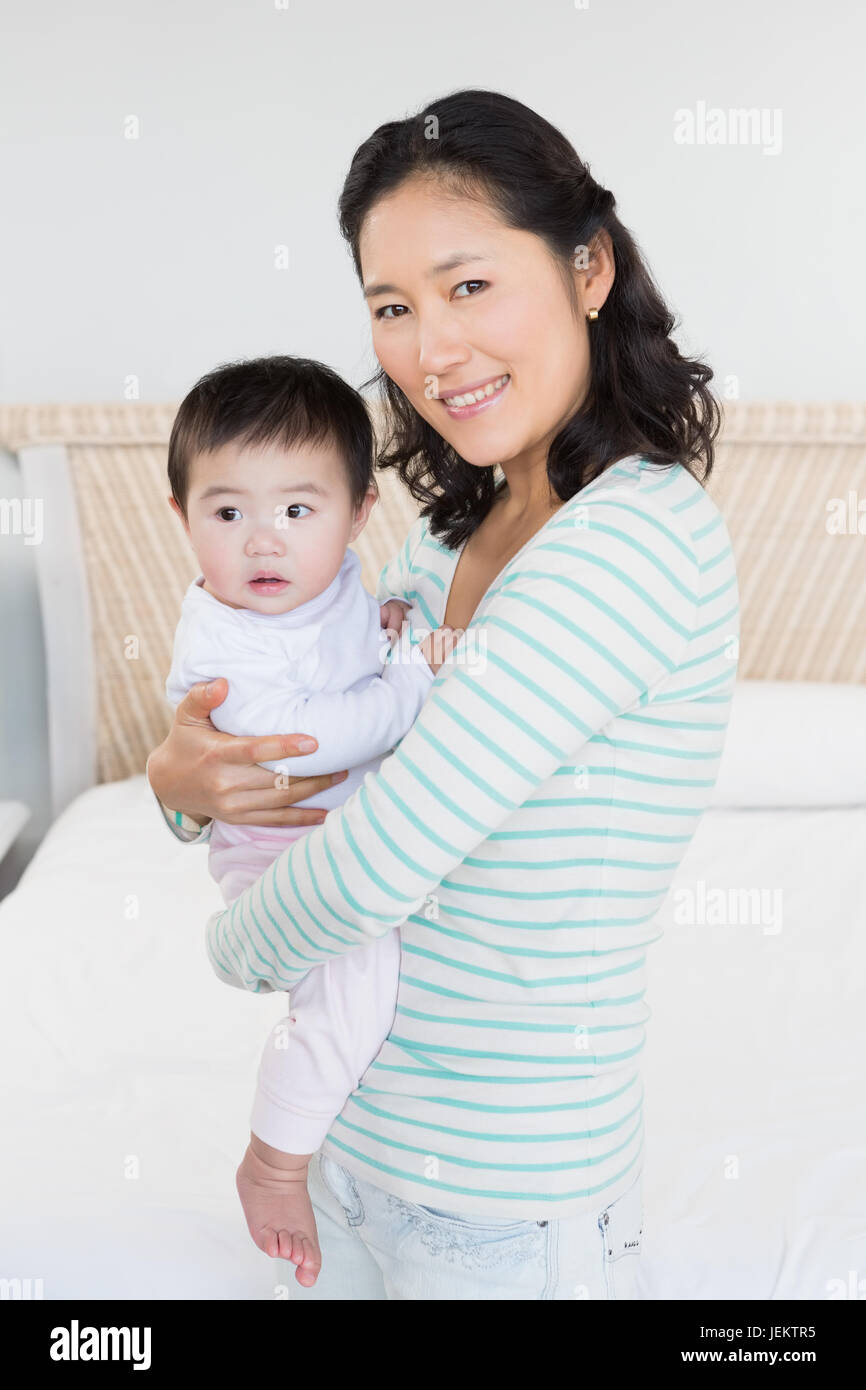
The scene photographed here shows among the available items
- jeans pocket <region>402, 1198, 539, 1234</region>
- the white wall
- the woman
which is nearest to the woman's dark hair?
the woman

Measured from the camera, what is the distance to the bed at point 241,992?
125cm

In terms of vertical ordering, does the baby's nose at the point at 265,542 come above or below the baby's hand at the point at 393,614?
above

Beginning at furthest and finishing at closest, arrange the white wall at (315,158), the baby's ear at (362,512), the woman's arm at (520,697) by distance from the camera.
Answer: the white wall at (315,158)
the baby's ear at (362,512)
the woman's arm at (520,697)

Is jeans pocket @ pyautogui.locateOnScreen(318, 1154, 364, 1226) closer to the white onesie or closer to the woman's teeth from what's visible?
the white onesie

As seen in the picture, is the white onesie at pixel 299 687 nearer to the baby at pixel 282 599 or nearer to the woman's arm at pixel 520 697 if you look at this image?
the baby at pixel 282 599

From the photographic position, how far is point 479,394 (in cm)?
100

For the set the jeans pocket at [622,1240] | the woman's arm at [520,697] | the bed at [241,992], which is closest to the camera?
the woman's arm at [520,697]

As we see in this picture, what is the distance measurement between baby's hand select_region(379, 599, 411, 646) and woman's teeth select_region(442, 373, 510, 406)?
25cm

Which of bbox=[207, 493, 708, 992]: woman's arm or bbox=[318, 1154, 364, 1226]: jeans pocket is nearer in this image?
bbox=[207, 493, 708, 992]: woman's arm

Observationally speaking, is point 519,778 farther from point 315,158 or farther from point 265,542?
point 315,158

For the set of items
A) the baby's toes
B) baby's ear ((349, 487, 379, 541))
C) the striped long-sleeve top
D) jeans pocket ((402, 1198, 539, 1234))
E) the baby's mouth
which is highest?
baby's ear ((349, 487, 379, 541))

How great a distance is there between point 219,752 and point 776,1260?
74 centimetres

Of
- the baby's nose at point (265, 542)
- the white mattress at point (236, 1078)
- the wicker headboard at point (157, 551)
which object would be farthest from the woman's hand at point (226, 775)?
the wicker headboard at point (157, 551)

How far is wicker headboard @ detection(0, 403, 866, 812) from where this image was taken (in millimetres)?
2559
